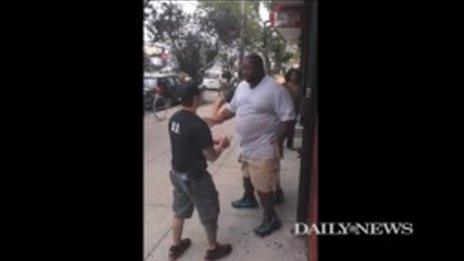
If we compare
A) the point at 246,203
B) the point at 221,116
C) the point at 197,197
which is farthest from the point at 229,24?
the point at 197,197

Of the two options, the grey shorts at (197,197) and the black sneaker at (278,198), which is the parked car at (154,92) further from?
the black sneaker at (278,198)

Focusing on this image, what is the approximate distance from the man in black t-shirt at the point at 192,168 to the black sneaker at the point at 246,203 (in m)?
0.93

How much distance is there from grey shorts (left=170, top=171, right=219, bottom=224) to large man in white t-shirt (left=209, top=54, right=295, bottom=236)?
56 cm

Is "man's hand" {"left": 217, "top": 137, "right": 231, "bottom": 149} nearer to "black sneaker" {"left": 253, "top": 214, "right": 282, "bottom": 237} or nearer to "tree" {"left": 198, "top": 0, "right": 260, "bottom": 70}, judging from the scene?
"black sneaker" {"left": 253, "top": 214, "right": 282, "bottom": 237}

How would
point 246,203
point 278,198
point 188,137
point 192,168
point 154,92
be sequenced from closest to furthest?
1. point 188,137
2. point 192,168
3. point 246,203
4. point 278,198
5. point 154,92

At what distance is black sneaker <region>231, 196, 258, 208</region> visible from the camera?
16.2 ft

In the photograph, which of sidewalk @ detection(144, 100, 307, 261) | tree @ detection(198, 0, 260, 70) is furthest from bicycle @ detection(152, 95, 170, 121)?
tree @ detection(198, 0, 260, 70)

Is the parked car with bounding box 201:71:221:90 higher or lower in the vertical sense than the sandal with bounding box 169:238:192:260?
higher

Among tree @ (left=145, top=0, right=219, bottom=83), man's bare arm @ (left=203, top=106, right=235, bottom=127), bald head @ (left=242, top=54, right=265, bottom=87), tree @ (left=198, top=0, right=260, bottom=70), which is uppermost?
tree @ (left=198, top=0, right=260, bottom=70)

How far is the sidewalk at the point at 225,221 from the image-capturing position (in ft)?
13.1

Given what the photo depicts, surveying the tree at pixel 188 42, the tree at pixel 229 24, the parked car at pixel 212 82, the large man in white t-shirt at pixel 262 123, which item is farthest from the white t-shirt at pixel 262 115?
the tree at pixel 229 24

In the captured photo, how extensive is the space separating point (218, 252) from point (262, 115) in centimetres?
111

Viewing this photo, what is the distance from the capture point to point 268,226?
4.33 metres

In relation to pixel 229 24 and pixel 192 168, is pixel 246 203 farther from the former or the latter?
pixel 229 24
